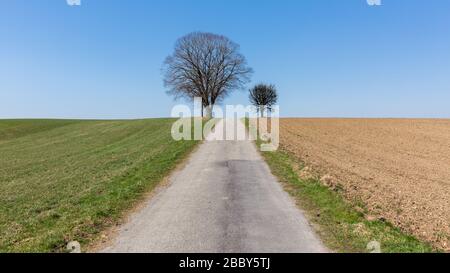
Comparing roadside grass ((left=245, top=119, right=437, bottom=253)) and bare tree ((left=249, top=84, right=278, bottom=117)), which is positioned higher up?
bare tree ((left=249, top=84, right=278, bottom=117))

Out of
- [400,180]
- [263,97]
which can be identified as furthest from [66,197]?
[263,97]

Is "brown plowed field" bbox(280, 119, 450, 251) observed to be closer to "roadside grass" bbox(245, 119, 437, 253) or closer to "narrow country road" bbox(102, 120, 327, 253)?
"roadside grass" bbox(245, 119, 437, 253)

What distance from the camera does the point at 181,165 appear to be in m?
20.5

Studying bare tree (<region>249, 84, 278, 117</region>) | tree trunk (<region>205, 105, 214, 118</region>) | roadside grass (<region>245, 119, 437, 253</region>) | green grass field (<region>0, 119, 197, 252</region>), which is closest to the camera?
roadside grass (<region>245, 119, 437, 253</region>)

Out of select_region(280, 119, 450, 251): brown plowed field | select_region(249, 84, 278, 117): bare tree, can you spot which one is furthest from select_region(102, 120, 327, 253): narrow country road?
select_region(249, 84, 278, 117): bare tree

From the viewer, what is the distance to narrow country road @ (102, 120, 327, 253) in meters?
8.61

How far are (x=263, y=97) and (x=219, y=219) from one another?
80349 millimetres

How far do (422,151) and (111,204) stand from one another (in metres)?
26.7

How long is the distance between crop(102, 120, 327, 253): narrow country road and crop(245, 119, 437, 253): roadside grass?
0.40m

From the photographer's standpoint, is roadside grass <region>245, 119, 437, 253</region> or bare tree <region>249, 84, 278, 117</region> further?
bare tree <region>249, 84, 278, 117</region>

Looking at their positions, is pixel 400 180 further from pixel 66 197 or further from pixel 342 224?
pixel 66 197

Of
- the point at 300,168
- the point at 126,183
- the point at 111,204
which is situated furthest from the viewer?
the point at 300,168
